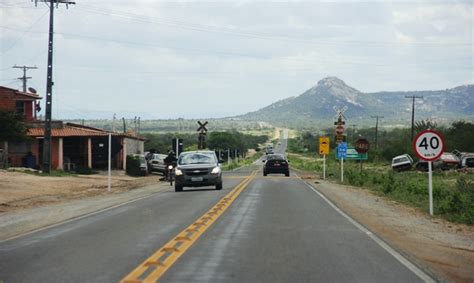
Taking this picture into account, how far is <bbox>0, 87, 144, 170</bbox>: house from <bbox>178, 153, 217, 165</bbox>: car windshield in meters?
19.6

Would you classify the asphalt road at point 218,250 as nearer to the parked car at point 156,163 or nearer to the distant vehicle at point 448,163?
the parked car at point 156,163

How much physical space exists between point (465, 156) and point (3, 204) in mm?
44466

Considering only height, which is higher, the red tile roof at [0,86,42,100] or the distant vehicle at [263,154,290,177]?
the red tile roof at [0,86,42,100]

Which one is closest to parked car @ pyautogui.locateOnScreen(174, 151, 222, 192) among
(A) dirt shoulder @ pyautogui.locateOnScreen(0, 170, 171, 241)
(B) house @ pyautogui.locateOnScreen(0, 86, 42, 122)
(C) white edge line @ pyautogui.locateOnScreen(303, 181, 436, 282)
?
(A) dirt shoulder @ pyautogui.locateOnScreen(0, 170, 171, 241)

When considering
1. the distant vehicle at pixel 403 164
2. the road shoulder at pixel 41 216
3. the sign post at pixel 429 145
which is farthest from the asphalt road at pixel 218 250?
the distant vehicle at pixel 403 164

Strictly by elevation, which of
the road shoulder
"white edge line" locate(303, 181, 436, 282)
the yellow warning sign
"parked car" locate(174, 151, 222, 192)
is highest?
the yellow warning sign

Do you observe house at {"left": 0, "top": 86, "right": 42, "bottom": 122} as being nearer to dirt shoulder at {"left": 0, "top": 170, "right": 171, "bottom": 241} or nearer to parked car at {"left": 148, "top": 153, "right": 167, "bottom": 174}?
parked car at {"left": 148, "top": 153, "right": 167, "bottom": 174}

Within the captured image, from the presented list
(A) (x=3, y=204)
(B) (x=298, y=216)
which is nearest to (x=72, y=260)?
(B) (x=298, y=216)

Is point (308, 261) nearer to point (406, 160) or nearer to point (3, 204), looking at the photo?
point (3, 204)

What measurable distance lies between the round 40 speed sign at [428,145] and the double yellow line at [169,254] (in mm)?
6185

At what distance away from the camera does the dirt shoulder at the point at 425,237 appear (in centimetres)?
1088

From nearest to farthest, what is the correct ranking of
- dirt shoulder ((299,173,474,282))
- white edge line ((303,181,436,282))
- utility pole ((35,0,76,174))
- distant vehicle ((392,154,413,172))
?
white edge line ((303,181,436,282)) → dirt shoulder ((299,173,474,282)) → utility pole ((35,0,76,174)) → distant vehicle ((392,154,413,172))

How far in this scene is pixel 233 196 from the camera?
26625mm

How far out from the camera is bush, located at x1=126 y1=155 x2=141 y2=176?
54562 millimetres
